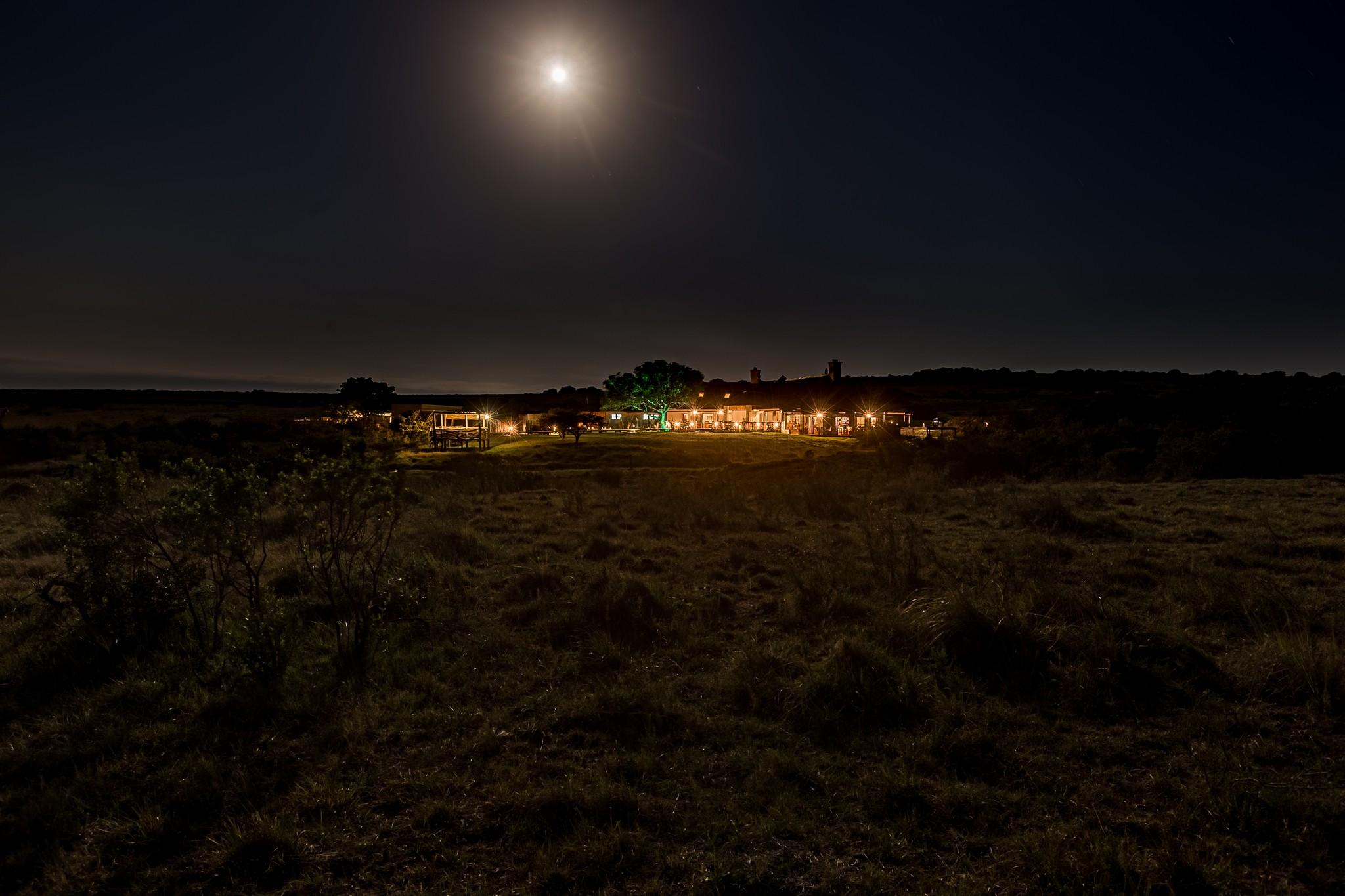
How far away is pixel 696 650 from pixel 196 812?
433cm

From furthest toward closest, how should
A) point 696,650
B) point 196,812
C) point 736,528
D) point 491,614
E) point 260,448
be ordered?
point 260,448
point 736,528
point 491,614
point 696,650
point 196,812

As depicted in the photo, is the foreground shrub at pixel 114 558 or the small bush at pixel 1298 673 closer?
the small bush at pixel 1298 673

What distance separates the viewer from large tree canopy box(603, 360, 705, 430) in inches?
2859

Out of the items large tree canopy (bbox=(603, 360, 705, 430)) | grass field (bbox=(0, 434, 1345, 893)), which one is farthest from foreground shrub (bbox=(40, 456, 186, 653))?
large tree canopy (bbox=(603, 360, 705, 430))

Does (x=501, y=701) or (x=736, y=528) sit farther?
(x=736, y=528)

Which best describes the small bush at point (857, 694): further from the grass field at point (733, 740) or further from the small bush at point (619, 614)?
the small bush at point (619, 614)

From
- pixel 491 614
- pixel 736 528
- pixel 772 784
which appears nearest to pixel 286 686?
pixel 491 614

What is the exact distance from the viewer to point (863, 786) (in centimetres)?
425

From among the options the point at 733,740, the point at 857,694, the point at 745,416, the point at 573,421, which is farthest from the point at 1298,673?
the point at 745,416

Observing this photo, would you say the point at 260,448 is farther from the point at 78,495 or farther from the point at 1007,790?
the point at 1007,790

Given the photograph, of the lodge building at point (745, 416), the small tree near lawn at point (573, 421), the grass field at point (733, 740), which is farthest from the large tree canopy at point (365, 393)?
the grass field at point (733, 740)

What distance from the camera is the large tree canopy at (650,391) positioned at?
72.6 meters

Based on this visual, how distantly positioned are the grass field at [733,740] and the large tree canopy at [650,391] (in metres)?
62.7

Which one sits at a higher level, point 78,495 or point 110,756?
point 78,495
